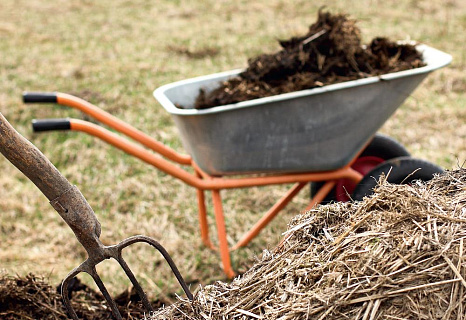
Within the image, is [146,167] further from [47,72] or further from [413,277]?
[413,277]

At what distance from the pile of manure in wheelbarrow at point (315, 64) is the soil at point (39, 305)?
0.99m

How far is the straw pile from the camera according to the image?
1.09 m

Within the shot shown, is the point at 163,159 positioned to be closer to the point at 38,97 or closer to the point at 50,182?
the point at 38,97

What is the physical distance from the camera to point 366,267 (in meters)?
1.13

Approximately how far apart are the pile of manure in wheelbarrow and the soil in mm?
988

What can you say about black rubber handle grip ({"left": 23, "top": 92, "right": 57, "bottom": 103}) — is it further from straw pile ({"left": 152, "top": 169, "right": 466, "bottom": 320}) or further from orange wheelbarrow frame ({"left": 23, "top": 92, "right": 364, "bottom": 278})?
straw pile ({"left": 152, "top": 169, "right": 466, "bottom": 320})

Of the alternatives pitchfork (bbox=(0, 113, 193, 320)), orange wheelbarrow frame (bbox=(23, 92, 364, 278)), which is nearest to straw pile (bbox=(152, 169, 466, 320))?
pitchfork (bbox=(0, 113, 193, 320))

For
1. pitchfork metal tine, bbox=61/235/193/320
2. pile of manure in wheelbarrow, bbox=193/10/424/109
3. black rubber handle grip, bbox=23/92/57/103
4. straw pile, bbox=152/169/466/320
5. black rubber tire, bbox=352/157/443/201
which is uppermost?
black rubber handle grip, bbox=23/92/57/103

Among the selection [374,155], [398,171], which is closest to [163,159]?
[398,171]

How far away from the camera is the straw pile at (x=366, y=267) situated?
1.09m

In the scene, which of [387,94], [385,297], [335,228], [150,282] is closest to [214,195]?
[150,282]

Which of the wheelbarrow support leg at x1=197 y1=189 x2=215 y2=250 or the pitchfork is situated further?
the wheelbarrow support leg at x1=197 y1=189 x2=215 y2=250

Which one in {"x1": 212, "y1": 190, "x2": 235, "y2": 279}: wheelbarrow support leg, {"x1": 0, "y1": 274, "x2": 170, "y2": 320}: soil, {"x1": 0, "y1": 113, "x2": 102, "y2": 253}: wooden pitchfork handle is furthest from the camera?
{"x1": 212, "y1": 190, "x2": 235, "y2": 279}: wheelbarrow support leg

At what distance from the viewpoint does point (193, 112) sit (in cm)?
215
